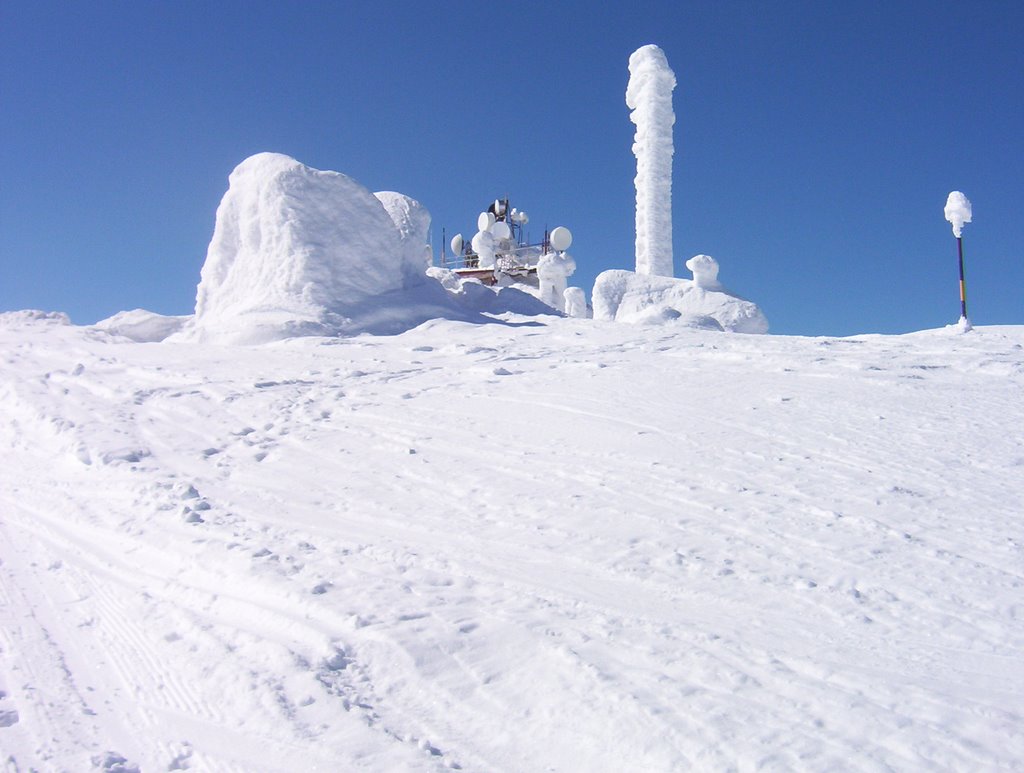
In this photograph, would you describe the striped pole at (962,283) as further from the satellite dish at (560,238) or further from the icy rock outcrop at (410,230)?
the satellite dish at (560,238)

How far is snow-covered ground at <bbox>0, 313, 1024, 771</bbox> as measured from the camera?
3371mm

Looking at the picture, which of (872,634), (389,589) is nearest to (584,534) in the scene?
(389,589)

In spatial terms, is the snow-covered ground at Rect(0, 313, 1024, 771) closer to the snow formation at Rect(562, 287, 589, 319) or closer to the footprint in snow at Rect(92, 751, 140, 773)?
the footprint in snow at Rect(92, 751, 140, 773)

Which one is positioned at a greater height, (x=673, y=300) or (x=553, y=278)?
(x=553, y=278)

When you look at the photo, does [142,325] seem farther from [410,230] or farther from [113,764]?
[113,764]

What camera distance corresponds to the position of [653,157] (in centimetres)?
2698

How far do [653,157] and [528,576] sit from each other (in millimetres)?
24112

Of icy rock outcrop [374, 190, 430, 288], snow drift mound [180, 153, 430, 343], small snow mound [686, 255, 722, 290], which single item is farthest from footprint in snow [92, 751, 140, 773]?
small snow mound [686, 255, 722, 290]

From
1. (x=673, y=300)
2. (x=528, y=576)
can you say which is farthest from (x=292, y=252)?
(x=528, y=576)

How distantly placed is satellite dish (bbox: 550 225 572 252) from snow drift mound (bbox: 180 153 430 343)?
14445mm

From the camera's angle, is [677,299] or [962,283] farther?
[677,299]

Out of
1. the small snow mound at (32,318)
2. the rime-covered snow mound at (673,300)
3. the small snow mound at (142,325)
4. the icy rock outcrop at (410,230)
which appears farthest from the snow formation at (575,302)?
the small snow mound at (32,318)

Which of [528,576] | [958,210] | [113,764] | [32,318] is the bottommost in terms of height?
[113,764]

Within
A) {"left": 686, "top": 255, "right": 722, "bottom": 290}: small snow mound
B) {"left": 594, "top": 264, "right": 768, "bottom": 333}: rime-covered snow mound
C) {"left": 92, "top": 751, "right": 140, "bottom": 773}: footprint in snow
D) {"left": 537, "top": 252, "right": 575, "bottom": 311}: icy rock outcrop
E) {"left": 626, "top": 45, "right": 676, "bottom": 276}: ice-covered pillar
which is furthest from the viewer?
{"left": 537, "top": 252, "right": 575, "bottom": 311}: icy rock outcrop
